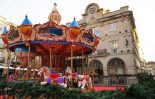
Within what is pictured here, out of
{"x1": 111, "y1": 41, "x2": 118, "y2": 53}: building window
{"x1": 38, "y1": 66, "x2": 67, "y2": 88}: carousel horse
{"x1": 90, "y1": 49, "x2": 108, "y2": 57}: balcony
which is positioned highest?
{"x1": 111, "y1": 41, "x2": 118, "y2": 53}: building window

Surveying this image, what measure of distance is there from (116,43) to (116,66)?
3.63 metres

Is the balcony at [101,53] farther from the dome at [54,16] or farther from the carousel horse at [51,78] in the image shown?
the carousel horse at [51,78]

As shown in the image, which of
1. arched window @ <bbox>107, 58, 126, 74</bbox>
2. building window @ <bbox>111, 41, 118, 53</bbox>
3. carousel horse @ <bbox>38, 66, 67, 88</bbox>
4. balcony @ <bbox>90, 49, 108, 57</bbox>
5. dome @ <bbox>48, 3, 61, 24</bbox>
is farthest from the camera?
balcony @ <bbox>90, 49, 108, 57</bbox>

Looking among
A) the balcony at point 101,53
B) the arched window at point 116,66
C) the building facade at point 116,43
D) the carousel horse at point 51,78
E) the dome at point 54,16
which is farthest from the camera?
the balcony at point 101,53

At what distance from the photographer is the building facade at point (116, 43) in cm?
2864

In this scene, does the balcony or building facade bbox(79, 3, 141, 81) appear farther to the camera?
the balcony

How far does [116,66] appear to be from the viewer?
29.7 m

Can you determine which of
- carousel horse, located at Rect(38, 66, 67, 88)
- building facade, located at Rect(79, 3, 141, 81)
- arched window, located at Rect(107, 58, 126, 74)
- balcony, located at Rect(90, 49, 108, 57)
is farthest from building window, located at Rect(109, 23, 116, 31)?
carousel horse, located at Rect(38, 66, 67, 88)

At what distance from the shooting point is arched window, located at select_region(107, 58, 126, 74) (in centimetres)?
2905

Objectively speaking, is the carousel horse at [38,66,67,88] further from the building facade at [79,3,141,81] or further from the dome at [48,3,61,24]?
the building facade at [79,3,141,81]

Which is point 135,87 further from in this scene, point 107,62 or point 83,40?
point 107,62

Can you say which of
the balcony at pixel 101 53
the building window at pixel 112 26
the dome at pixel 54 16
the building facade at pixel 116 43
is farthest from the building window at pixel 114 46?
the dome at pixel 54 16

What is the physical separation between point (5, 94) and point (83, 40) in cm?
507

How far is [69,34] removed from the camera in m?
10.1
